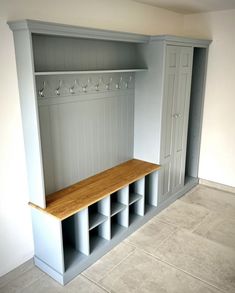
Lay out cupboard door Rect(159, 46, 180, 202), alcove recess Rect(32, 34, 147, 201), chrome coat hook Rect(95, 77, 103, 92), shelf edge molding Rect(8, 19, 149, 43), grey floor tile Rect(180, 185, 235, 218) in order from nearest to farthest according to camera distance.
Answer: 1. shelf edge molding Rect(8, 19, 149, 43)
2. alcove recess Rect(32, 34, 147, 201)
3. chrome coat hook Rect(95, 77, 103, 92)
4. cupboard door Rect(159, 46, 180, 202)
5. grey floor tile Rect(180, 185, 235, 218)

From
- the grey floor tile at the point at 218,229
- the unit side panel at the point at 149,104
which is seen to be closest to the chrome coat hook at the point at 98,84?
the unit side panel at the point at 149,104

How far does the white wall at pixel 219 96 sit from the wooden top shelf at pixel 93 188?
47.9 inches

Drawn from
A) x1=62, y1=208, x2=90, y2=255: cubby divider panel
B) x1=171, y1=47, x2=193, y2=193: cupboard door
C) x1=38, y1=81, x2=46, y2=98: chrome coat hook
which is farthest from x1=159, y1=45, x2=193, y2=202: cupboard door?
x1=38, y1=81, x2=46, y2=98: chrome coat hook

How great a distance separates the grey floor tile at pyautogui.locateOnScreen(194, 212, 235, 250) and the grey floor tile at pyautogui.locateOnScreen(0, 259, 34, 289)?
1.72 metres

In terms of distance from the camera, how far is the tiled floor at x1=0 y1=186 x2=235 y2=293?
225cm

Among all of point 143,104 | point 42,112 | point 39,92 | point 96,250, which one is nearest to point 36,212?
point 96,250

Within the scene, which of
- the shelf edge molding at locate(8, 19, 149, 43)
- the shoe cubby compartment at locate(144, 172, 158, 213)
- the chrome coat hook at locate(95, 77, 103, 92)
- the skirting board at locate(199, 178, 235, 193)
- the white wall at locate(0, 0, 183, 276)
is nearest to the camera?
the shelf edge molding at locate(8, 19, 149, 43)

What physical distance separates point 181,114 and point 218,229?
1.40 metres

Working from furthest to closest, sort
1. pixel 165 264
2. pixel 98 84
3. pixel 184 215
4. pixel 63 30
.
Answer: pixel 184 215, pixel 98 84, pixel 165 264, pixel 63 30

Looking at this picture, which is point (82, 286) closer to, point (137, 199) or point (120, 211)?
point (120, 211)

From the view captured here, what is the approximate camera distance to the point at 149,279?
7.61ft

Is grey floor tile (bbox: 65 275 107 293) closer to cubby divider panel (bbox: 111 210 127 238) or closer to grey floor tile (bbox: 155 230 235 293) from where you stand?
cubby divider panel (bbox: 111 210 127 238)

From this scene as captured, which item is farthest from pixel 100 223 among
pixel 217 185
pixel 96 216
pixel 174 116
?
pixel 217 185

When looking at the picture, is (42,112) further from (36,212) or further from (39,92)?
(36,212)
